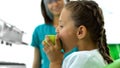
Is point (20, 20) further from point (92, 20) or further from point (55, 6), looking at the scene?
point (92, 20)

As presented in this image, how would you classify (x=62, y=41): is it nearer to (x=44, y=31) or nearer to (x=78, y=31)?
(x=78, y=31)

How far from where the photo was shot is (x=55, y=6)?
139 cm

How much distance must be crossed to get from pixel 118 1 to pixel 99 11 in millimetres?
1994

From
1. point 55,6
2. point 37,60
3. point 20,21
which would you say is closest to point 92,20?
point 55,6

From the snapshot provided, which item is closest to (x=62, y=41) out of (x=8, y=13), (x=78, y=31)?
(x=78, y=31)

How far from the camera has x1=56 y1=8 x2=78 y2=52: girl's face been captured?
79cm

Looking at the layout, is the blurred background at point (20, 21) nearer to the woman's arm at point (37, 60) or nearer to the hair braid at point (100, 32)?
the woman's arm at point (37, 60)

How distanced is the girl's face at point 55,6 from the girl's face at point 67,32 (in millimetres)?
551

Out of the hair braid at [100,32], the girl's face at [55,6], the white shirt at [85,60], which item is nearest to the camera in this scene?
the white shirt at [85,60]

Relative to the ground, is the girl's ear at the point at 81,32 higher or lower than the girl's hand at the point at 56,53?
higher

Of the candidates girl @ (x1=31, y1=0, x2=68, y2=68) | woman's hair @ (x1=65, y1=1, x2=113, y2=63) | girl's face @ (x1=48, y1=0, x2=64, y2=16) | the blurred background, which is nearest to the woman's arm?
girl @ (x1=31, y1=0, x2=68, y2=68)

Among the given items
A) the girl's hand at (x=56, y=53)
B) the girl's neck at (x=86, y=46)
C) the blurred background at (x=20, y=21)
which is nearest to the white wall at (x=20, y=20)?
the blurred background at (x=20, y=21)

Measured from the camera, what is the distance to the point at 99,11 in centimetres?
82

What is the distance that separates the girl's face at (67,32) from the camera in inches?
31.2
